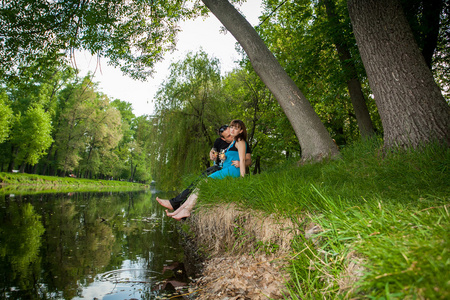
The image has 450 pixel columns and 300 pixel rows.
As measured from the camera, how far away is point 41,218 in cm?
704

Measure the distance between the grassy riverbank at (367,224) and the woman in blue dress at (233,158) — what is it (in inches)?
20.4

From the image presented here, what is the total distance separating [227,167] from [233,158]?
233 millimetres

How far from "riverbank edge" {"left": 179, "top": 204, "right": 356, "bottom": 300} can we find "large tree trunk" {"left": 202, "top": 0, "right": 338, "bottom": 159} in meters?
2.13

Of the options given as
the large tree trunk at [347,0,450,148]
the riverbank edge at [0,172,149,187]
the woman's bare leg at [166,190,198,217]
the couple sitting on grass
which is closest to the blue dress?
the couple sitting on grass

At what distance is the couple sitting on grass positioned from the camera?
14.7 ft

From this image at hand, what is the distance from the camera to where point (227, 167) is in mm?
5137

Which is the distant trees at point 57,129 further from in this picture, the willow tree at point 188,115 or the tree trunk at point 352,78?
the tree trunk at point 352,78

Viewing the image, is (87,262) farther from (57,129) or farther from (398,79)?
(57,129)

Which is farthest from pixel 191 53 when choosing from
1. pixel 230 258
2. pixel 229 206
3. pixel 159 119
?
pixel 230 258

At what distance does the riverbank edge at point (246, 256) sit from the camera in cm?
203

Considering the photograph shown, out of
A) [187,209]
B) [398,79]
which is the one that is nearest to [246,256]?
[187,209]

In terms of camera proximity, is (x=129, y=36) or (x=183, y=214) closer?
(x=183, y=214)

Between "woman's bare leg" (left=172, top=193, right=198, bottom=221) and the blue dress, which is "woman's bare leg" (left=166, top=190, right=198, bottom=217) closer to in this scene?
"woman's bare leg" (left=172, top=193, right=198, bottom=221)

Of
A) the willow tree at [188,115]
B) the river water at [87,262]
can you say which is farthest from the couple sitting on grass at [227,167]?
the willow tree at [188,115]
